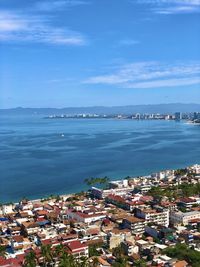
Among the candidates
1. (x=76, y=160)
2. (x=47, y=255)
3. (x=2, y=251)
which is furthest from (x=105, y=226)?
(x=76, y=160)

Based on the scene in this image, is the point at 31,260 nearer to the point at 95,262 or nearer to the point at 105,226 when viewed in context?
the point at 95,262

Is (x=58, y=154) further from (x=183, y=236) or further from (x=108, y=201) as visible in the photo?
(x=183, y=236)

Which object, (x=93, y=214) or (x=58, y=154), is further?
(x=58, y=154)

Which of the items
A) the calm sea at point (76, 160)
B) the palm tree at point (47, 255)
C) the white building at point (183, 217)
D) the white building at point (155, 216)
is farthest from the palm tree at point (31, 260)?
the calm sea at point (76, 160)

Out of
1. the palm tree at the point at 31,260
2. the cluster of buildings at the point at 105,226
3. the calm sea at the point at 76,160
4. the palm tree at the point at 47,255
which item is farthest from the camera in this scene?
the calm sea at the point at 76,160

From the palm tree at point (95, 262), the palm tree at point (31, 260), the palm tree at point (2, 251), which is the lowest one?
the palm tree at point (2, 251)

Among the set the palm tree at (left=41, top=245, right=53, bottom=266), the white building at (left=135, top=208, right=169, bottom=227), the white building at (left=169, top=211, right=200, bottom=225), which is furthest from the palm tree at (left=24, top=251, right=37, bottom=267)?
the white building at (left=169, top=211, right=200, bottom=225)

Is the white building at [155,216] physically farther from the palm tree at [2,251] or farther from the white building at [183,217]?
the palm tree at [2,251]

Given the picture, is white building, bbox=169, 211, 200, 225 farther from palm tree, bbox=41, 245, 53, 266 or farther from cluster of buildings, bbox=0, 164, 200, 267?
palm tree, bbox=41, 245, 53, 266

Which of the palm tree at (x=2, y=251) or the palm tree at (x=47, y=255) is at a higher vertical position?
the palm tree at (x=47, y=255)

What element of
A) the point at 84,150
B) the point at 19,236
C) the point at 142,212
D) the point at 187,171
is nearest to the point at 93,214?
the point at 142,212
